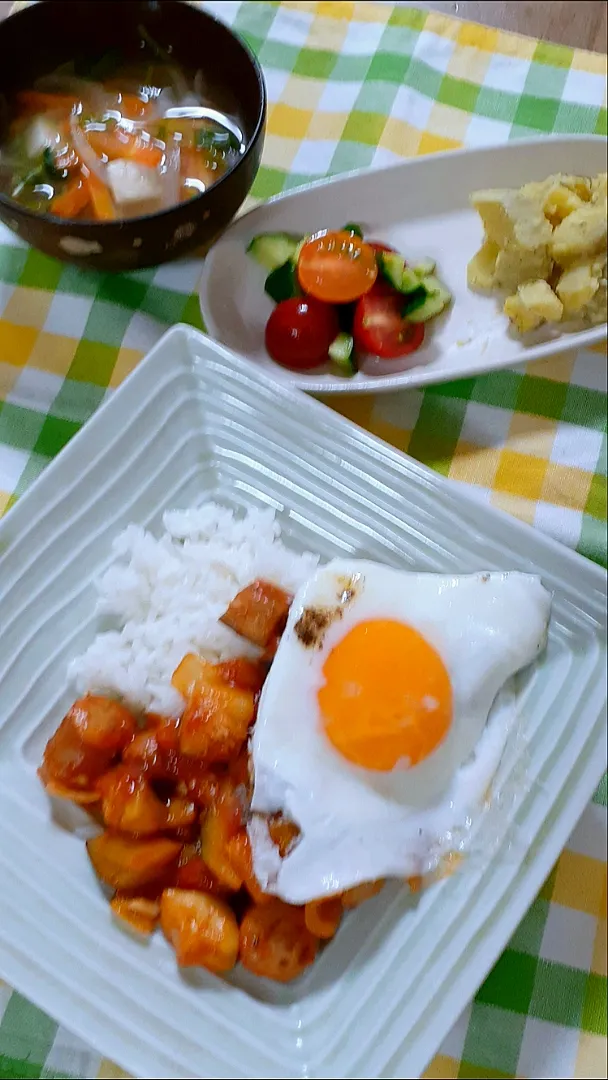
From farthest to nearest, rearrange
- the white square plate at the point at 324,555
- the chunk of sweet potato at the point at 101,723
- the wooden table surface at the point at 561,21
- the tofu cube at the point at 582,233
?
the wooden table surface at the point at 561,21 < the tofu cube at the point at 582,233 < the chunk of sweet potato at the point at 101,723 < the white square plate at the point at 324,555

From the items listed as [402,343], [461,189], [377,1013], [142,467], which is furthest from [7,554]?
[461,189]

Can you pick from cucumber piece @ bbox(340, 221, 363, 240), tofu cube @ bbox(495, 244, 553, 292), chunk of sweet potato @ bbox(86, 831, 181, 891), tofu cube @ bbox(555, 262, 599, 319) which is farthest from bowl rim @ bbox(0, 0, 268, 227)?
chunk of sweet potato @ bbox(86, 831, 181, 891)

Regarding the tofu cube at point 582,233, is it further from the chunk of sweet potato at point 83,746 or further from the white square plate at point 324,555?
the chunk of sweet potato at point 83,746

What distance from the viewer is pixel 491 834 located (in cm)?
116

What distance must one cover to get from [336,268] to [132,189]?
380mm

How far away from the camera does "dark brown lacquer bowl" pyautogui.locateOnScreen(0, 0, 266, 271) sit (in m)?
1.30

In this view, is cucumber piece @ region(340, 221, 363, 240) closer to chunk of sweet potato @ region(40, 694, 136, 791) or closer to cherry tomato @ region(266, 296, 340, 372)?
cherry tomato @ region(266, 296, 340, 372)

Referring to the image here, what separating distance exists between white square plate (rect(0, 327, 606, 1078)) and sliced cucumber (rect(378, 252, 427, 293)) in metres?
0.29

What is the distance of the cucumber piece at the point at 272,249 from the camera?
1465mm

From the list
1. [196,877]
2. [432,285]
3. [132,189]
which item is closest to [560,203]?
[432,285]

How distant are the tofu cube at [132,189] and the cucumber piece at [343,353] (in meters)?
0.39

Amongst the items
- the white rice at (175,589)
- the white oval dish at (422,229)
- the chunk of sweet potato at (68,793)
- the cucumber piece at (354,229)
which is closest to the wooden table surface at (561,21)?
the white oval dish at (422,229)

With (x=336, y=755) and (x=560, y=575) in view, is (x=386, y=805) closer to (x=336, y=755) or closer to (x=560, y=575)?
(x=336, y=755)

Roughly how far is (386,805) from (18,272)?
46.2 inches
